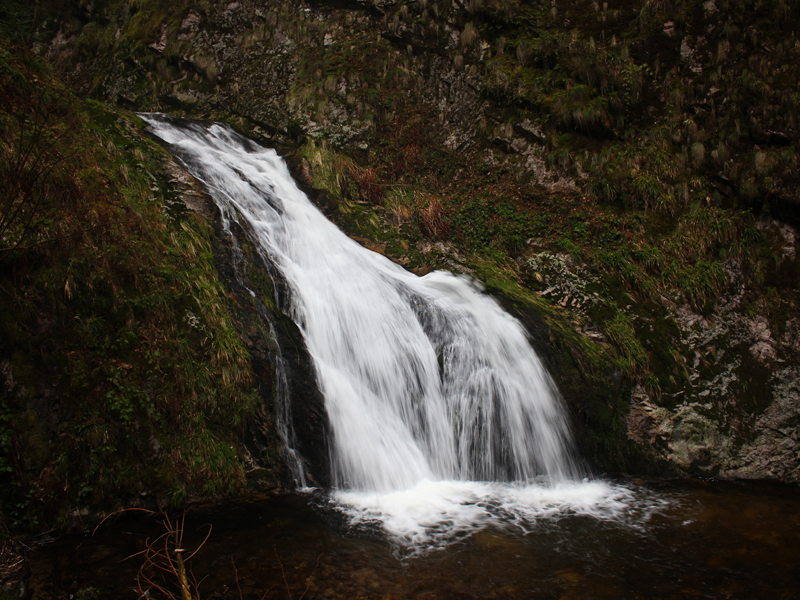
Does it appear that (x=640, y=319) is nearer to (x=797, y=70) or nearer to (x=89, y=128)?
(x=797, y=70)

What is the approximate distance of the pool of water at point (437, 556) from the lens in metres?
3.74

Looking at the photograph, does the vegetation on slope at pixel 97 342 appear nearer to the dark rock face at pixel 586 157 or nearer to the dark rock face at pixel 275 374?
the dark rock face at pixel 275 374

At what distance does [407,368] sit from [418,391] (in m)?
0.39

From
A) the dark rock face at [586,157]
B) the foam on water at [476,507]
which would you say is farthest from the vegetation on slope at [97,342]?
the foam on water at [476,507]

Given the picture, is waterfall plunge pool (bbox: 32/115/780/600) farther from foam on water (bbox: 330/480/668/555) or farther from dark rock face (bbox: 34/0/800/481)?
dark rock face (bbox: 34/0/800/481)

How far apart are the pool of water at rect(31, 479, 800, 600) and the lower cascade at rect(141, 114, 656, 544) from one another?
31 centimetres

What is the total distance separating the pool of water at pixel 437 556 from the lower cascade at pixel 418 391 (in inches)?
12.2

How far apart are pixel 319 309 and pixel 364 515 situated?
326cm

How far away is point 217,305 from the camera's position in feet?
19.6

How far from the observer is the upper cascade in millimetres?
6320

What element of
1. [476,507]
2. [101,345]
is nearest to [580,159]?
[476,507]

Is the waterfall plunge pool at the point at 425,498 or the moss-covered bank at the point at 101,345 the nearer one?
the waterfall plunge pool at the point at 425,498

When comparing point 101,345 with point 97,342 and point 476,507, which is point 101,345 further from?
point 476,507

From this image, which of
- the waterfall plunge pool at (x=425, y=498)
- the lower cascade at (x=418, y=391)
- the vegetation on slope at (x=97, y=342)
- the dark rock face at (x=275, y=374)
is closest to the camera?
the waterfall plunge pool at (x=425, y=498)
